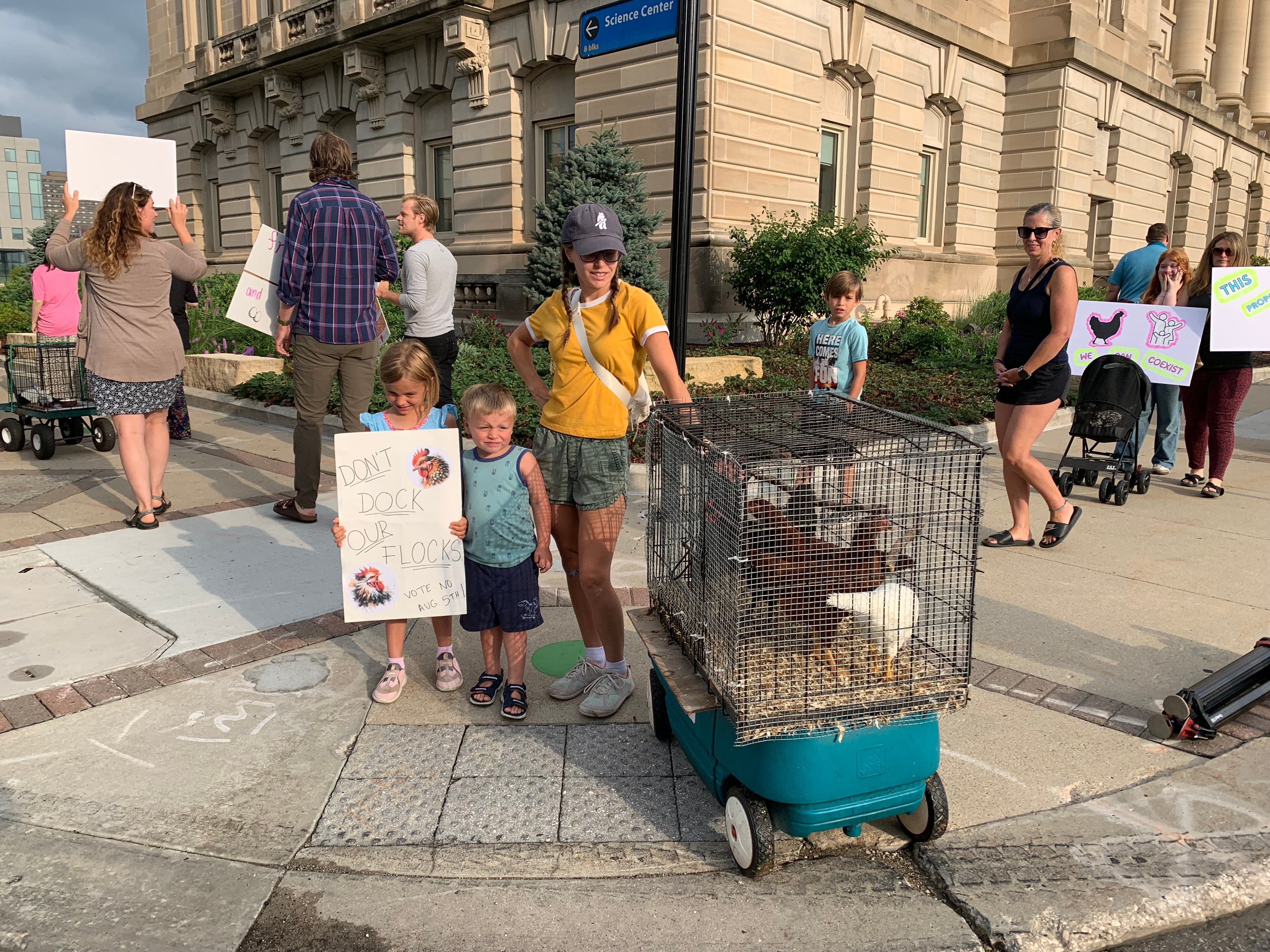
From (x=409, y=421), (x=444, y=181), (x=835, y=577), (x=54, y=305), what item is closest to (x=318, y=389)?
(x=409, y=421)

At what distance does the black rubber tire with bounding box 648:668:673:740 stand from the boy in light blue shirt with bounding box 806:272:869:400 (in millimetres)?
2860

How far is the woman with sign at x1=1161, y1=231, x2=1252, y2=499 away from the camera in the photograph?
7.58 meters

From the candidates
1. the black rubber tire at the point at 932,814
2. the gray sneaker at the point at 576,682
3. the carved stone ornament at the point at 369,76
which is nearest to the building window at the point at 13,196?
the carved stone ornament at the point at 369,76

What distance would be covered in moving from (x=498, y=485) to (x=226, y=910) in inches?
68.7

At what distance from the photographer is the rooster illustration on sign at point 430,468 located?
12.5 feet

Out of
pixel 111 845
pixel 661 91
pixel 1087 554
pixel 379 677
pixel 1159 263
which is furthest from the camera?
pixel 661 91

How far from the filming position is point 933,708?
2844mm

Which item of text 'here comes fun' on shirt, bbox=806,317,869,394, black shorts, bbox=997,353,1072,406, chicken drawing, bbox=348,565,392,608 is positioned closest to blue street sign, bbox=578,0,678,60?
text 'here comes fun' on shirt, bbox=806,317,869,394

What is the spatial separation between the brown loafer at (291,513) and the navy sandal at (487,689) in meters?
2.99

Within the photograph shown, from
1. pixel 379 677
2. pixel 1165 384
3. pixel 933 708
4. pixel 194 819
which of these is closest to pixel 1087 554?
pixel 1165 384

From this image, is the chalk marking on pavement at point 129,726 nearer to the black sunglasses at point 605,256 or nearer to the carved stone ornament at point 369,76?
the black sunglasses at point 605,256

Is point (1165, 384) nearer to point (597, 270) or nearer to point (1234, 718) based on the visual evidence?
point (1234, 718)

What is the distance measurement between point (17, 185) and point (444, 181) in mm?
155608

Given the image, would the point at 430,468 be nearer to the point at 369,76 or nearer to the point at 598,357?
the point at 598,357
